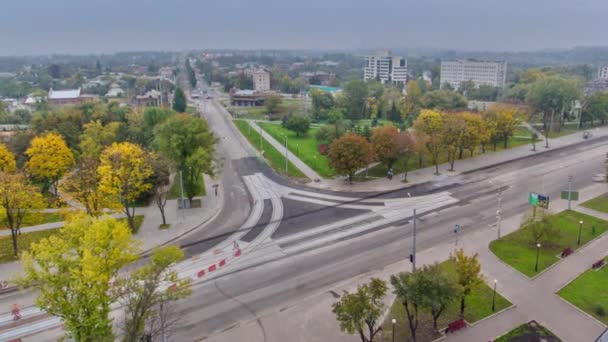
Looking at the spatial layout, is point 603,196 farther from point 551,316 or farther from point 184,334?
point 184,334

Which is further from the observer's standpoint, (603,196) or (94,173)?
(603,196)

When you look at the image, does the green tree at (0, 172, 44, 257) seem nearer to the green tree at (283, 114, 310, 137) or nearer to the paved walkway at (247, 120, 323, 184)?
the paved walkway at (247, 120, 323, 184)

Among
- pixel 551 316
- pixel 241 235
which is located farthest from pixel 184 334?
pixel 551 316

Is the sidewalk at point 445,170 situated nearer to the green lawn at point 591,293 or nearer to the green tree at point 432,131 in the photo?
the green tree at point 432,131

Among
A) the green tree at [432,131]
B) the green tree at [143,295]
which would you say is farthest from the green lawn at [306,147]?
the green tree at [143,295]

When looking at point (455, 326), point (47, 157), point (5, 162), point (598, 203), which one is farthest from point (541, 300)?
point (5, 162)

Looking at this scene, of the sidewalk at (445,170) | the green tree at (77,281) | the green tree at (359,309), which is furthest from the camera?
the sidewalk at (445,170)

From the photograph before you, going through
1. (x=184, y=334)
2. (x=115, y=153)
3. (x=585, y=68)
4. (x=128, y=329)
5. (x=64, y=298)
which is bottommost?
(x=184, y=334)
